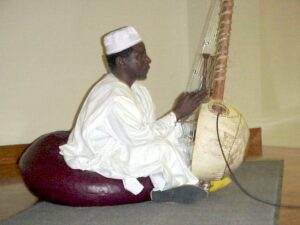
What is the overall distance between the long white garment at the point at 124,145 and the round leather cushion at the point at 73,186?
0.04 meters

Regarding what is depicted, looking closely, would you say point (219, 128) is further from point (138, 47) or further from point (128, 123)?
point (138, 47)

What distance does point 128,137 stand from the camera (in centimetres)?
239

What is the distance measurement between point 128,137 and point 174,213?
1.63ft

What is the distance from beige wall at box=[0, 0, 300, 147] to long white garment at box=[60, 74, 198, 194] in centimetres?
164

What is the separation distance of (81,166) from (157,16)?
241 centimetres

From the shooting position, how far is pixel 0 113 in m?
4.01

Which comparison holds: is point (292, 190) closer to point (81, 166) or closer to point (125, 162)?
point (125, 162)

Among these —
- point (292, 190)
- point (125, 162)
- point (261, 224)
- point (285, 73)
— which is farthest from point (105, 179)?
point (285, 73)

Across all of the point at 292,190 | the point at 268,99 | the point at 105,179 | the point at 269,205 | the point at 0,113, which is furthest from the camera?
the point at 268,99

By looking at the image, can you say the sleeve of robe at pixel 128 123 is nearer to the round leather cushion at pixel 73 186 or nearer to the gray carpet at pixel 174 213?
the round leather cushion at pixel 73 186

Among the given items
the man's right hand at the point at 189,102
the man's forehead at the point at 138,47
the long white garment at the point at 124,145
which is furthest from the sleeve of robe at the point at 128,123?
the man's forehead at the point at 138,47

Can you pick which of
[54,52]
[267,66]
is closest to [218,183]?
[267,66]

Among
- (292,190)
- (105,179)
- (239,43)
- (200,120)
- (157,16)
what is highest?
(157,16)

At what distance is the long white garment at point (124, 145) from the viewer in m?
2.38
